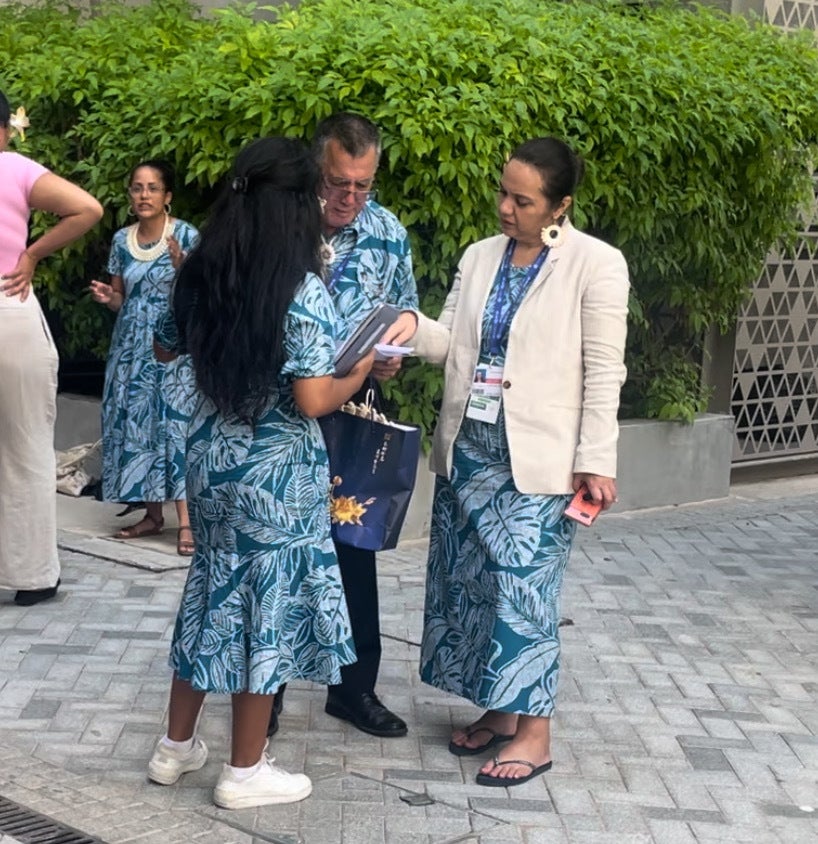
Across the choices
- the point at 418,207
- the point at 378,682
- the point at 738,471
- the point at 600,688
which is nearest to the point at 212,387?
the point at 378,682

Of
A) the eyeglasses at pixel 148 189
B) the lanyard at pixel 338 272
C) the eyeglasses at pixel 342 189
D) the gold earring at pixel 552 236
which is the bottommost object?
the eyeglasses at pixel 148 189

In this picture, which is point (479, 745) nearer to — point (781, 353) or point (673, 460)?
point (673, 460)

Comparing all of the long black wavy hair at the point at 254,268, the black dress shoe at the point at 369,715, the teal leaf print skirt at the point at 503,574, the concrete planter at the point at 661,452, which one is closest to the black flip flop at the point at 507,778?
the teal leaf print skirt at the point at 503,574

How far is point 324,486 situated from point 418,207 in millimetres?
3098

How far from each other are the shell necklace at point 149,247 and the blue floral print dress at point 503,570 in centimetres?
285

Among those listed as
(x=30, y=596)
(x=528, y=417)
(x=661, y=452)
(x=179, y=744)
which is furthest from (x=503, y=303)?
(x=661, y=452)

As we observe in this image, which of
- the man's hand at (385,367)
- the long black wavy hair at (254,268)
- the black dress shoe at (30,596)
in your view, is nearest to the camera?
the long black wavy hair at (254,268)

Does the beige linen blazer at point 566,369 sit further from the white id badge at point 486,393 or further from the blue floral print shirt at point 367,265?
the blue floral print shirt at point 367,265

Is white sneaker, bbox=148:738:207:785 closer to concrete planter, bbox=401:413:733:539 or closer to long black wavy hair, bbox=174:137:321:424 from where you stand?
long black wavy hair, bbox=174:137:321:424

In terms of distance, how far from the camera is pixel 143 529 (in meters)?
7.37

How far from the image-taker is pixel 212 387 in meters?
4.06

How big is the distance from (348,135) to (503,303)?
0.64 metres

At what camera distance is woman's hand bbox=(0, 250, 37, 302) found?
5.76 m

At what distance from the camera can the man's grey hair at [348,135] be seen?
456 cm
